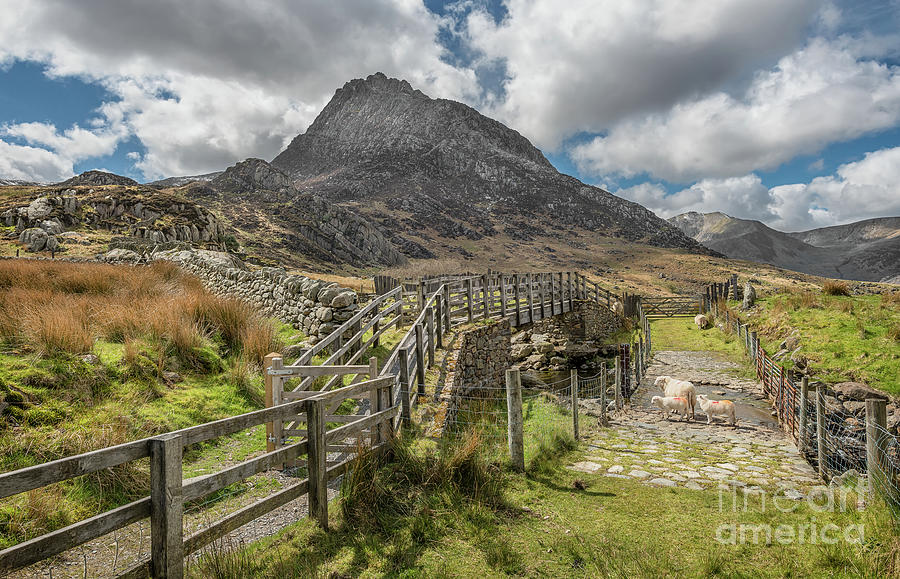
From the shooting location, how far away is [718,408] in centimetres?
957

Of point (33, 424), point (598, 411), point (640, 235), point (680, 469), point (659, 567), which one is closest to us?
point (659, 567)

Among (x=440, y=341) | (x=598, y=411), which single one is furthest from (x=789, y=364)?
(x=440, y=341)

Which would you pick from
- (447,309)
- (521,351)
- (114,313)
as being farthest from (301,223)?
(114,313)

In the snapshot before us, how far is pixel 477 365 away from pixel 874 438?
398 inches

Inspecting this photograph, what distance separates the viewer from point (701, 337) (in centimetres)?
2231

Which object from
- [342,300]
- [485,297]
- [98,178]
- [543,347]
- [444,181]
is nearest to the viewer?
[342,300]

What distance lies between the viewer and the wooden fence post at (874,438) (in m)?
4.46

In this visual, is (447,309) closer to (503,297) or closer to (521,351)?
(503,297)

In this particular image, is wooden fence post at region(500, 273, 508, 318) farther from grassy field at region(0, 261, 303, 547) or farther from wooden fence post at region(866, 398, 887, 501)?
wooden fence post at region(866, 398, 887, 501)

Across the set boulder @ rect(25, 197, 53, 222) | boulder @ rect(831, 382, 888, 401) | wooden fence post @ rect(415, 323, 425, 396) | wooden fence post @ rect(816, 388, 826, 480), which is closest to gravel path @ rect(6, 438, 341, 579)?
wooden fence post @ rect(415, 323, 425, 396)

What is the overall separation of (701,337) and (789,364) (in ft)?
34.0

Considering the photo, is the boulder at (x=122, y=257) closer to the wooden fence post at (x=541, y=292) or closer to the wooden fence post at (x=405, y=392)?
the wooden fence post at (x=541, y=292)

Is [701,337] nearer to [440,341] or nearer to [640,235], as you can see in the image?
[440,341]

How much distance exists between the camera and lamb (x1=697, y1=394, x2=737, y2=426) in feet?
30.6
